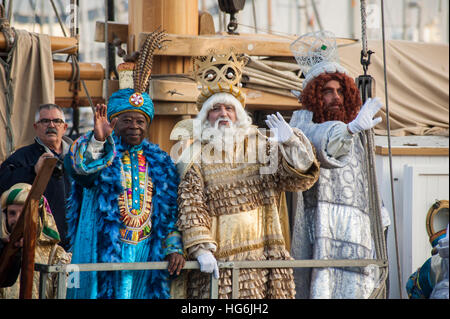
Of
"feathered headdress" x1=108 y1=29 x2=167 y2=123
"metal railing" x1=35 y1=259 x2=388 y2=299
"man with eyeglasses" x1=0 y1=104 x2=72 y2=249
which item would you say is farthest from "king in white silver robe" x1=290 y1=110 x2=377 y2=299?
"man with eyeglasses" x1=0 y1=104 x2=72 y2=249

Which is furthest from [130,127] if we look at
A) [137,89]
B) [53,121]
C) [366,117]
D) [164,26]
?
[164,26]

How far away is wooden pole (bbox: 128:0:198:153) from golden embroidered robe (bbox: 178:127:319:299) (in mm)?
1442

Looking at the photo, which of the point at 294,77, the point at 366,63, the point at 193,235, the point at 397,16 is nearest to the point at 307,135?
the point at 366,63

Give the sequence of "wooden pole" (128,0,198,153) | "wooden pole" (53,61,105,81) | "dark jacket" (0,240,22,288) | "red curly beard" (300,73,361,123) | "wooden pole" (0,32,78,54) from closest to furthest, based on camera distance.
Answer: "dark jacket" (0,240,22,288)
"red curly beard" (300,73,361,123)
"wooden pole" (128,0,198,153)
"wooden pole" (0,32,78,54)
"wooden pole" (53,61,105,81)

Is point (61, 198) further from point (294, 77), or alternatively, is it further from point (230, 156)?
point (294, 77)

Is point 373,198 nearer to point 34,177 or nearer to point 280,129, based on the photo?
point 280,129

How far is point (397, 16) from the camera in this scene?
48.1ft

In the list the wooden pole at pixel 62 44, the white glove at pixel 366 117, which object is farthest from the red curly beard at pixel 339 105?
the wooden pole at pixel 62 44

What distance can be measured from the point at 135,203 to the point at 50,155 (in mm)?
798

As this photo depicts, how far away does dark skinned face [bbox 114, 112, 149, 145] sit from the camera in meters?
3.79

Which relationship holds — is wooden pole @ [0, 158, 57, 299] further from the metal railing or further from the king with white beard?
the king with white beard

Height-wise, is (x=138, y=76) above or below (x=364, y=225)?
above

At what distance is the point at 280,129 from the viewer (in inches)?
144
